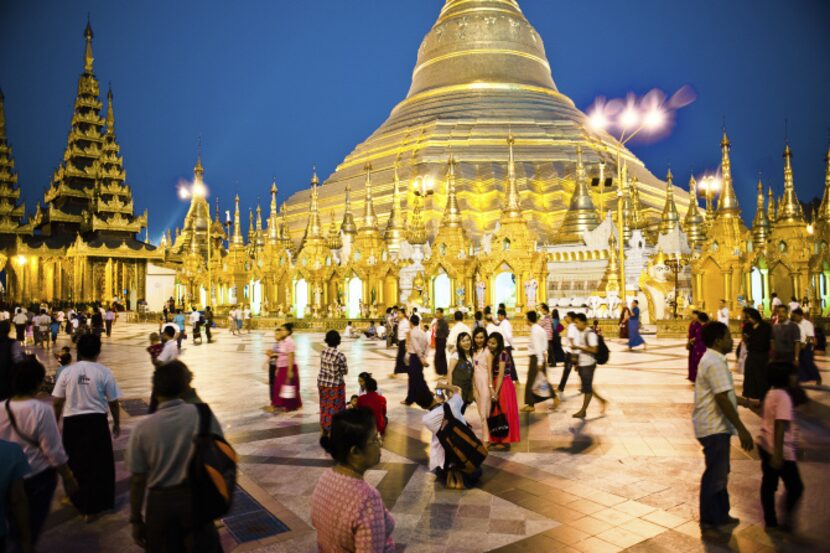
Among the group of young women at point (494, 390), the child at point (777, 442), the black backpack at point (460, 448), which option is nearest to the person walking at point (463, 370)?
the group of young women at point (494, 390)

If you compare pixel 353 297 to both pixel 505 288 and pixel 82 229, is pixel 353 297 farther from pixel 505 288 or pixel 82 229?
pixel 82 229

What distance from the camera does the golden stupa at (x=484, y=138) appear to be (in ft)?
128

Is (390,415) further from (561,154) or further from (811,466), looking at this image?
(561,154)

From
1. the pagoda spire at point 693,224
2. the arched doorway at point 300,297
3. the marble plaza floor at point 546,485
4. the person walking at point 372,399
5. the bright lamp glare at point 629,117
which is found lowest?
the marble plaza floor at point 546,485

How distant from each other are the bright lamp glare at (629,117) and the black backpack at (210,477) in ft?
75.5

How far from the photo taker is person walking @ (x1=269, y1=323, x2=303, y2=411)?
9.37 m

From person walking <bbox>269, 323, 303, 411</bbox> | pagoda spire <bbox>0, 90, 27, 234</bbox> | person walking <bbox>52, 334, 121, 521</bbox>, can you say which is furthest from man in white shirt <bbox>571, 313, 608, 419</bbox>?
pagoda spire <bbox>0, 90, 27, 234</bbox>

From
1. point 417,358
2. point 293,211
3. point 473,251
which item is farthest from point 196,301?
point 417,358

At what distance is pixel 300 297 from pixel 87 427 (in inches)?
1164

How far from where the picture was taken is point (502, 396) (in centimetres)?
733

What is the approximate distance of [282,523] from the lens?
16.9ft

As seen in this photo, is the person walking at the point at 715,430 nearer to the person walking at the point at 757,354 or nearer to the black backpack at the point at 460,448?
the black backpack at the point at 460,448

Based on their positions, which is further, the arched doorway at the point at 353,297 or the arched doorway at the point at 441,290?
the arched doorway at the point at 353,297

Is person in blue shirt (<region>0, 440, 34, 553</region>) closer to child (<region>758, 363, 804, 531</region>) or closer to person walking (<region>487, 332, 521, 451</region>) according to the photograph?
person walking (<region>487, 332, 521, 451</region>)
